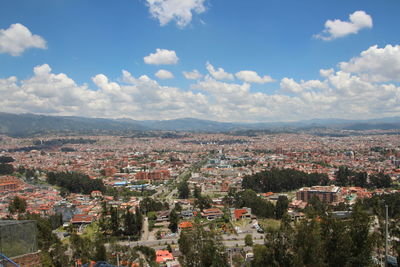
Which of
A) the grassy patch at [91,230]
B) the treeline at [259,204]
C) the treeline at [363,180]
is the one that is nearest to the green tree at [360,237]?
the treeline at [259,204]

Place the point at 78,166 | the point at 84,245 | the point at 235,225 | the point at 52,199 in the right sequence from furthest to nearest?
the point at 78,166 < the point at 52,199 < the point at 235,225 < the point at 84,245

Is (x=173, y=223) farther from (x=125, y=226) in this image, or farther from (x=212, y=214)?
(x=212, y=214)

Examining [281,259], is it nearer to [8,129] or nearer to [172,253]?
[172,253]

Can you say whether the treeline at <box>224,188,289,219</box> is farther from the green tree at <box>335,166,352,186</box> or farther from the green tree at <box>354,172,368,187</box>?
the green tree at <box>354,172,368,187</box>

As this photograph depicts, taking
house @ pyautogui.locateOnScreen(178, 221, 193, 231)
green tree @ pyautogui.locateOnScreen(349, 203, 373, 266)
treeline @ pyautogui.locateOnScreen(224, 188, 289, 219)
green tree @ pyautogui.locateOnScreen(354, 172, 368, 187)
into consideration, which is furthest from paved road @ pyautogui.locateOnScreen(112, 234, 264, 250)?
green tree @ pyautogui.locateOnScreen(354, 172, 368, 187)

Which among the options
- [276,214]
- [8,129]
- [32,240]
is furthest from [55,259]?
[8,129]

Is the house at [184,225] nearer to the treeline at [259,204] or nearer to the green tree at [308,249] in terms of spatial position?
the treeline at [259,204]
